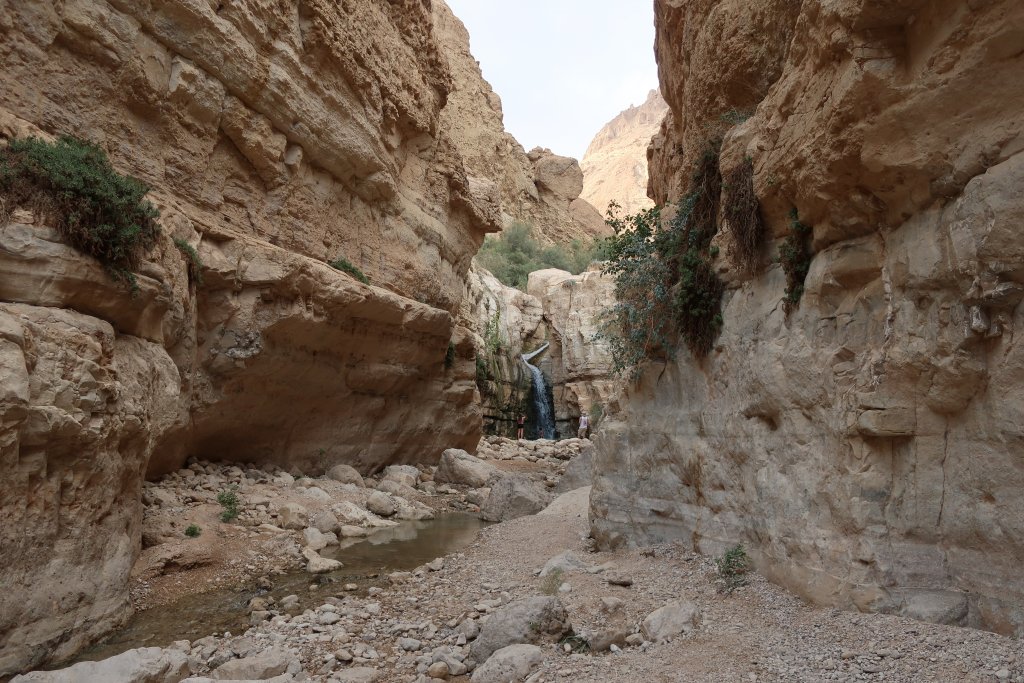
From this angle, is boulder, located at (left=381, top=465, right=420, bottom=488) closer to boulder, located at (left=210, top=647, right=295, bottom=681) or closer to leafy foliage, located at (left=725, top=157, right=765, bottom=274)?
boulder, located at (left=210, top=647, right=295, bottom=681)

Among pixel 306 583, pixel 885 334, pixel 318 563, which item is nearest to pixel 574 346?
pixel 318 563

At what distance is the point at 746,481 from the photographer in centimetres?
602

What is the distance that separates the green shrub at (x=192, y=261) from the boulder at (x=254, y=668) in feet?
21.2

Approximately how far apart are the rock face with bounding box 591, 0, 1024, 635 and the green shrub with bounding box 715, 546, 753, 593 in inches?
6.0

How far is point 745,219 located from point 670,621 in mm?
3958

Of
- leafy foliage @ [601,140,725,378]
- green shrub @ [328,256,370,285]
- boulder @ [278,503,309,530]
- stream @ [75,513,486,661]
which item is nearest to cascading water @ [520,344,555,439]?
green shrub @ [328,256,370,285]

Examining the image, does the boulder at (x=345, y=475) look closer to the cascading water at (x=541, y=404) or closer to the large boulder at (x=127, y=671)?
the large boulder at (x=127, y=671)

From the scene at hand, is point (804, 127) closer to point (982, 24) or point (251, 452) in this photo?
point (982, 24)

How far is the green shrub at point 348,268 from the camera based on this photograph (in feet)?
43.3

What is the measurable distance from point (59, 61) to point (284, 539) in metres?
7.56

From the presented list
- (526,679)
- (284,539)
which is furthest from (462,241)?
(526,679)

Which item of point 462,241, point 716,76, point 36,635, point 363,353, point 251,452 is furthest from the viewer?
point 462,241

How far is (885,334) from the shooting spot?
4.65 meters

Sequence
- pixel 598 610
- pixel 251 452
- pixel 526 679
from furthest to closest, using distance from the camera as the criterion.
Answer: pixel 251 452, pixel 598 610, pixel 526 679
